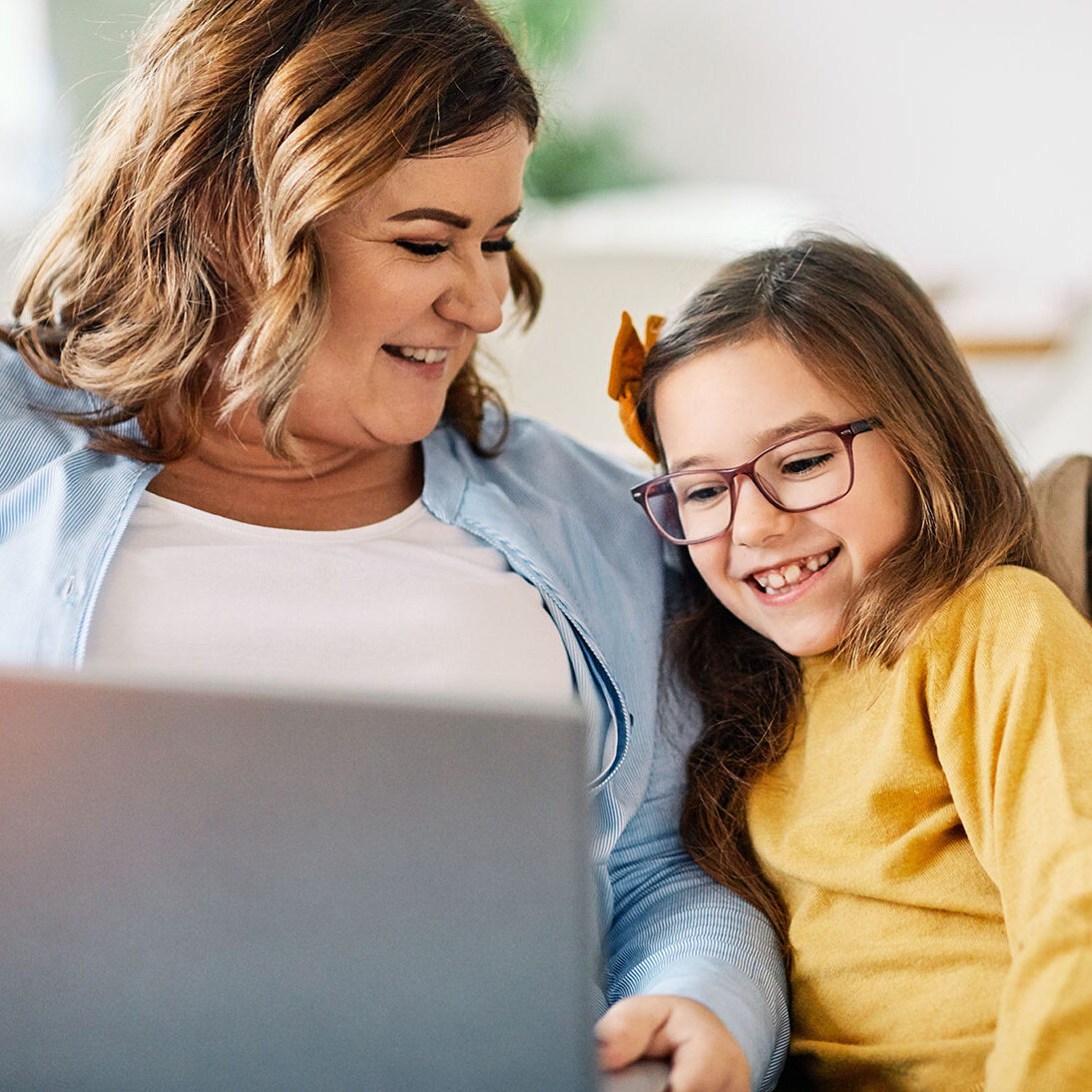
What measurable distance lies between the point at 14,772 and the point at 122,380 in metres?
0.61

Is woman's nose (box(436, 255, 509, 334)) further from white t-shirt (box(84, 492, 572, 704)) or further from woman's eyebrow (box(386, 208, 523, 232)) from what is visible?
white t-shirt (box(84, 492, 572, 704))

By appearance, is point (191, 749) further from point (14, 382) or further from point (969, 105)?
point (969, 105)

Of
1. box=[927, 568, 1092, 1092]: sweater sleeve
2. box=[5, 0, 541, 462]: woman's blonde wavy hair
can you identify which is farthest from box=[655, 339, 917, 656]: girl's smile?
box=[5, 0, 541, 462]: woman's blonde wavy hair

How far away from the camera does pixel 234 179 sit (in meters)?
1.09

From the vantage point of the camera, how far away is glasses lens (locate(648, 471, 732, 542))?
41.2 inches

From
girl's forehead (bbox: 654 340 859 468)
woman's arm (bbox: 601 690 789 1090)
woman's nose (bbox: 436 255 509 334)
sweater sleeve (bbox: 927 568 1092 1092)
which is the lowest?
woman's arm (bbox: 601 690 789 1090)

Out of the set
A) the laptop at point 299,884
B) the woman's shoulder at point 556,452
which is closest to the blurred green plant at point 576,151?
the woman's shoulder at point 556,452

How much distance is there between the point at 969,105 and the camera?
13.3 ft

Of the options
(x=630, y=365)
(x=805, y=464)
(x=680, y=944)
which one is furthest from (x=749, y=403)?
(x=680, y=944)

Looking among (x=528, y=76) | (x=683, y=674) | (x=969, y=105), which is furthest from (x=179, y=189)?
(x=969, y=105)

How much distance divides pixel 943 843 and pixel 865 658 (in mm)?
154

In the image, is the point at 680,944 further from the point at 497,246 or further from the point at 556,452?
the point at 497,246

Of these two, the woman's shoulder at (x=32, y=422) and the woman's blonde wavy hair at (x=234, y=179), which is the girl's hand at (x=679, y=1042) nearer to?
the woman's blonde wavy hair at (x=234, y=179)

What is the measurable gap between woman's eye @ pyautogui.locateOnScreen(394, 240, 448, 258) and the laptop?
59 centimetres
